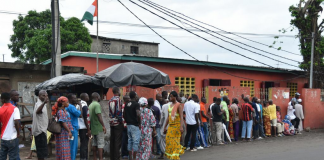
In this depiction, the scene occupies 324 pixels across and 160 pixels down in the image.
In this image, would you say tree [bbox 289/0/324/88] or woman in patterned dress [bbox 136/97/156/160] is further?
tree [bbox 289/0/324/88]

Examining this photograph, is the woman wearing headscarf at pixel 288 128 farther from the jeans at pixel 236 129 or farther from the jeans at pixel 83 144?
the jeans at pixel 83 144

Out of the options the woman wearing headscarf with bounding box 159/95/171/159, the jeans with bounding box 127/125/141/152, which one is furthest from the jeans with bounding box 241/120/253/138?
the jeans with bounding box 127/125/141/152

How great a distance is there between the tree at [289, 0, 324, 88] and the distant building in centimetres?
1563

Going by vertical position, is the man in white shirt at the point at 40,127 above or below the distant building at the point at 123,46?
below

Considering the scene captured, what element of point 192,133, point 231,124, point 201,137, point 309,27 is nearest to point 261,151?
point 201,137

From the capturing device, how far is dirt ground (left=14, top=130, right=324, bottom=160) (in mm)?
9801

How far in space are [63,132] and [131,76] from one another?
10.3ft

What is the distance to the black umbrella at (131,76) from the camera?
10297 millimetres

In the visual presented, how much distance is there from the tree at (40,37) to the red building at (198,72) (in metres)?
7.65

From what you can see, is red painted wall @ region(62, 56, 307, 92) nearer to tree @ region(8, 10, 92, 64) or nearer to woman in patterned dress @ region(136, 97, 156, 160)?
woman in patterned dress @ region(136, 97, 156, 160)

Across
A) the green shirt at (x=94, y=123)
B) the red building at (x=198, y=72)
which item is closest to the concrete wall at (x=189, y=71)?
the red building at (x=198, y=72)

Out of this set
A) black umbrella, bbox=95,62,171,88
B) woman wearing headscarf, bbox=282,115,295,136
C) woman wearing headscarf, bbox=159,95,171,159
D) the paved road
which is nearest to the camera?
the paved road

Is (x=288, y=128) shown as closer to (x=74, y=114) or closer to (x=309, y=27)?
(x=309, y=27)

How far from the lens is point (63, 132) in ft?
25.4
